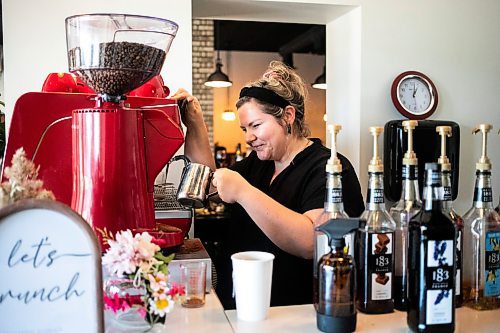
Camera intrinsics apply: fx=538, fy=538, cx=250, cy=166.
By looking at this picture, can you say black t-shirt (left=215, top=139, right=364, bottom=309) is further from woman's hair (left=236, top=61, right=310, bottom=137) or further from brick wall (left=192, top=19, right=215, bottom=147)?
brick wall (left=192, top=19, right=215, bottom=147)

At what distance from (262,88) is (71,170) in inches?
29.1

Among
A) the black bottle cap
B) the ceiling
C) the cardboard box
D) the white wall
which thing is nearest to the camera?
the black bottle cap

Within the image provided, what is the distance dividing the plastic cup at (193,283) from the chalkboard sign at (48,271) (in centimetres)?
35

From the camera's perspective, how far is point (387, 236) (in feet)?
3.80

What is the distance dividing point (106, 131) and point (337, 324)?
0.64 m

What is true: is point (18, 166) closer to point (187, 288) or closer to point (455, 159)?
point (187, 288)

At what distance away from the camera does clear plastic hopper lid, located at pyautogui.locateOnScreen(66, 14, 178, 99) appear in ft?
3.86

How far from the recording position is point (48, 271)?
865 millimetres

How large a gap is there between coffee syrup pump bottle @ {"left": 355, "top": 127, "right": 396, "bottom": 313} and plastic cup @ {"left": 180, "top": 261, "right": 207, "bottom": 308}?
1.16 feet

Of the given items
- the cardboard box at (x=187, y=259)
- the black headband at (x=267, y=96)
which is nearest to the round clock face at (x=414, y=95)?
the black headband at (x=267, y=96)

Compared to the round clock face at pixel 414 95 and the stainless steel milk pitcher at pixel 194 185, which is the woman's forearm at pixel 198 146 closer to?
the stainless steel milk pitcher at pixel 194 185

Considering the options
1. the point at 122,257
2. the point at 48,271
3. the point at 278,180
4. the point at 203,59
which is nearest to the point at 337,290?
the point at 122,257

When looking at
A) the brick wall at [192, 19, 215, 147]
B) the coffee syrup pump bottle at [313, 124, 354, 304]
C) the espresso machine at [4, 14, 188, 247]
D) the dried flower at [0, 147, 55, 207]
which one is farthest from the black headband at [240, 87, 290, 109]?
the brick wall at [192, 19, 215, 147]

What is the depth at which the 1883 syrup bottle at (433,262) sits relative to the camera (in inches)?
40.6
